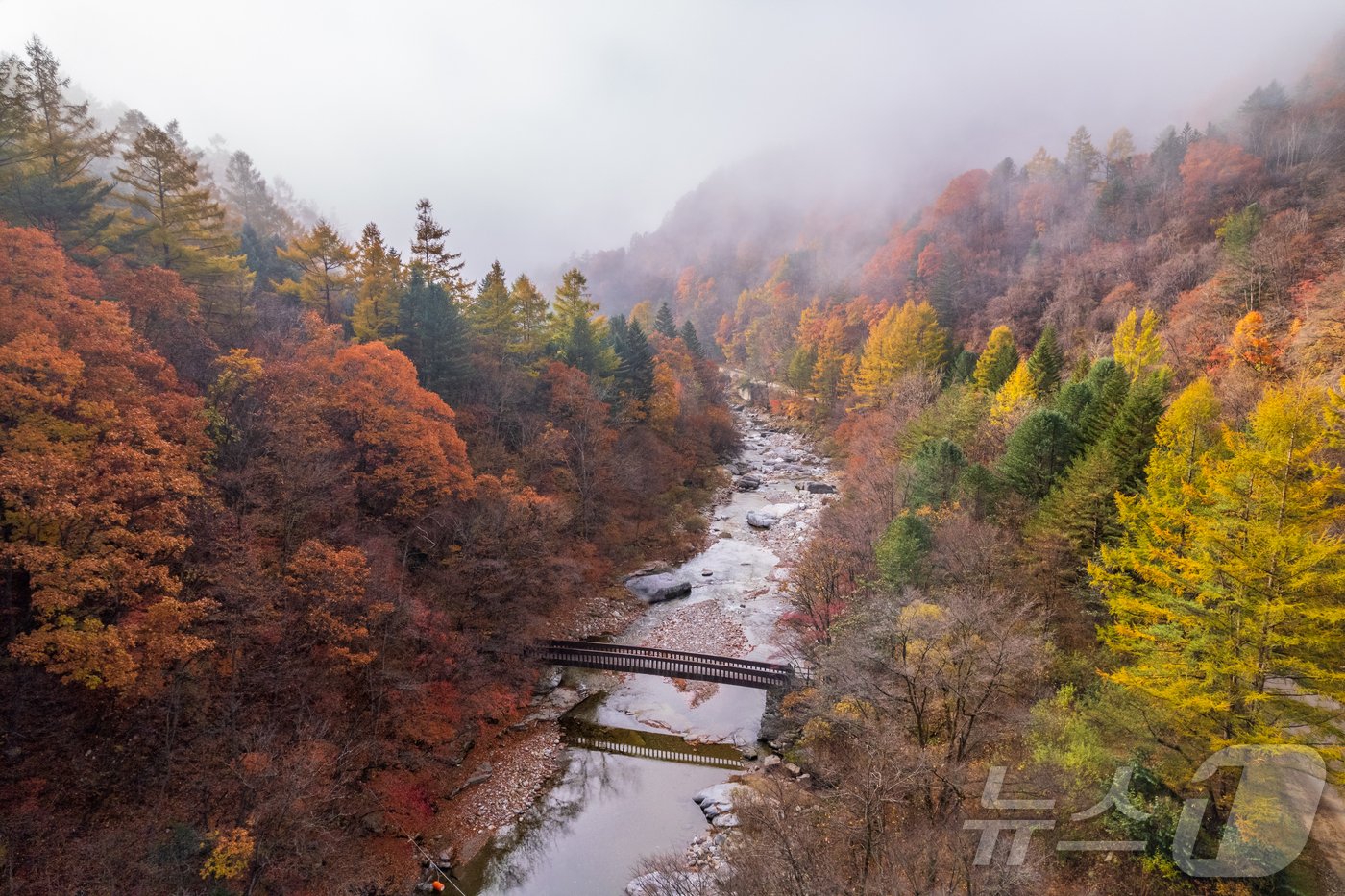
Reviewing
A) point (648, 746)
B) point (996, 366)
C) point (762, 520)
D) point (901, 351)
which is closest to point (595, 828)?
point (648, 746)

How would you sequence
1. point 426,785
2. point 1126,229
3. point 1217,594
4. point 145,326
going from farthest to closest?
point 1126,229 < point 145,326 < point 426,785 < point 1217,594

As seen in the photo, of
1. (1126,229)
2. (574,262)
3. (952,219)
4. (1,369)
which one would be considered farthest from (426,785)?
(574,262)

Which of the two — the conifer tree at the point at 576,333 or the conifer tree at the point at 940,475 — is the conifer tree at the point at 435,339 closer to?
the conifer tree at the point at 576,333

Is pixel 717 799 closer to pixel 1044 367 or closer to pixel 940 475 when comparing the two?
pixel 940 475

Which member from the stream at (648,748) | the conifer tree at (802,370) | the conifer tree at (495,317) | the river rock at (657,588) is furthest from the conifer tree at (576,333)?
the conifer tree at (802,370)

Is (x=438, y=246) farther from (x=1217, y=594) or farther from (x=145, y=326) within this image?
(x=1217, y=594)
